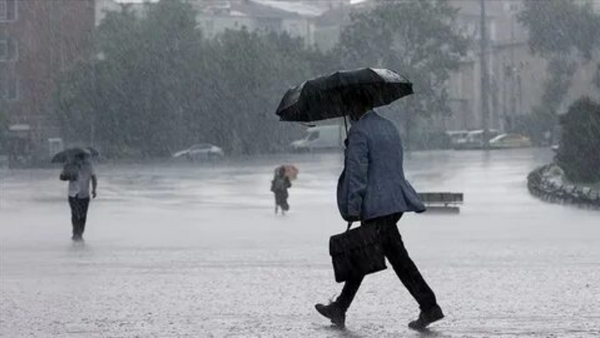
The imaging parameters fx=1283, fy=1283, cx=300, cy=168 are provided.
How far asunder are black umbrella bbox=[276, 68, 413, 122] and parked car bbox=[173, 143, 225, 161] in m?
63.0

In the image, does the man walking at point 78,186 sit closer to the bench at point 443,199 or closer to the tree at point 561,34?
the bench at point 443,199

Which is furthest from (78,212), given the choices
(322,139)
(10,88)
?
(10,88)

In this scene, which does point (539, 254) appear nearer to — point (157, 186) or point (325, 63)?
point (157, 186)

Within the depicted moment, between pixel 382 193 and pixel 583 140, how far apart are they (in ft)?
81.3

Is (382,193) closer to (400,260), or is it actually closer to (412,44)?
(400,260)

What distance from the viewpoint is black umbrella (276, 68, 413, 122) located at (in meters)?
9.09

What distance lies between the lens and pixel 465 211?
27.5 metres

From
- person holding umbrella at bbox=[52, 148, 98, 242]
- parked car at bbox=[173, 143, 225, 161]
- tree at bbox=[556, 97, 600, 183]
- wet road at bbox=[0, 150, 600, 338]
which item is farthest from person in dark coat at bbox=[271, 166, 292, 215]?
parked car at bbox=[173, 143, 225, 161]

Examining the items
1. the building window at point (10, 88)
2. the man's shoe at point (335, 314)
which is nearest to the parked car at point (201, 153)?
the building window at point (10, 88)

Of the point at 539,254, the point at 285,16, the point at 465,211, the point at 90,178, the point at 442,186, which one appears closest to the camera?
the point at 539,254

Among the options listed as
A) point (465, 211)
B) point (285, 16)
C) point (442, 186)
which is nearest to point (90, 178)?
point (465, 211)

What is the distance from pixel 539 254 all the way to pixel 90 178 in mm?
7603

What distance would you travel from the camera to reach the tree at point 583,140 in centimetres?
3216

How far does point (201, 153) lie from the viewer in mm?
73875
